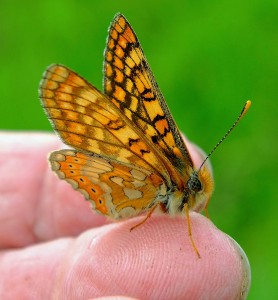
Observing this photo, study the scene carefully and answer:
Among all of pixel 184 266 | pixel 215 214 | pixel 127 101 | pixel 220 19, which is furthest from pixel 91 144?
pixel 220 19

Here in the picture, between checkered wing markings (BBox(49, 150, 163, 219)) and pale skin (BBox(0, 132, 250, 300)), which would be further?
checkered wing markings (BBox(49, 150, 163, 219))

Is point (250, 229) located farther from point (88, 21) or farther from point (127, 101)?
point (88, 21)

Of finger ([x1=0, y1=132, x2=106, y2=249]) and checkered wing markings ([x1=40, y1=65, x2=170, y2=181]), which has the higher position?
checkered wing markings ([x1=40, y1=65, x2=170, y2=181])

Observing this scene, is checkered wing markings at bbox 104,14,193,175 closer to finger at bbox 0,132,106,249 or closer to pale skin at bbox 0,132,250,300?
pale skin at bbox 0,132,250,300

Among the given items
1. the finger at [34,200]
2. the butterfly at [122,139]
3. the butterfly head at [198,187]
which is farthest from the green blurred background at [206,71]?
the butterfly at [122,139]

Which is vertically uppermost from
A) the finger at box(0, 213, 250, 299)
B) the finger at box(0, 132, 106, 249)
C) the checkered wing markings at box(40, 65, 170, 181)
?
the checkered wing markings at box(40, 65, 170, 181)

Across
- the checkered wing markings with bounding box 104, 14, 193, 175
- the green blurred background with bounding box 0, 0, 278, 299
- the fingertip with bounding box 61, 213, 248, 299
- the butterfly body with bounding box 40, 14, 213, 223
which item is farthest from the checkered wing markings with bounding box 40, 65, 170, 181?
the green blurred background with bounding box 0, 0, 278, 299

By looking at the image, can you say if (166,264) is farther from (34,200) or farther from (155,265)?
(34,200)

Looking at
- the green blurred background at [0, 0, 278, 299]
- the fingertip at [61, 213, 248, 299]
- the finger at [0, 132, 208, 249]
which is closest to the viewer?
the fingertip at [61, 213, 248, 299]
